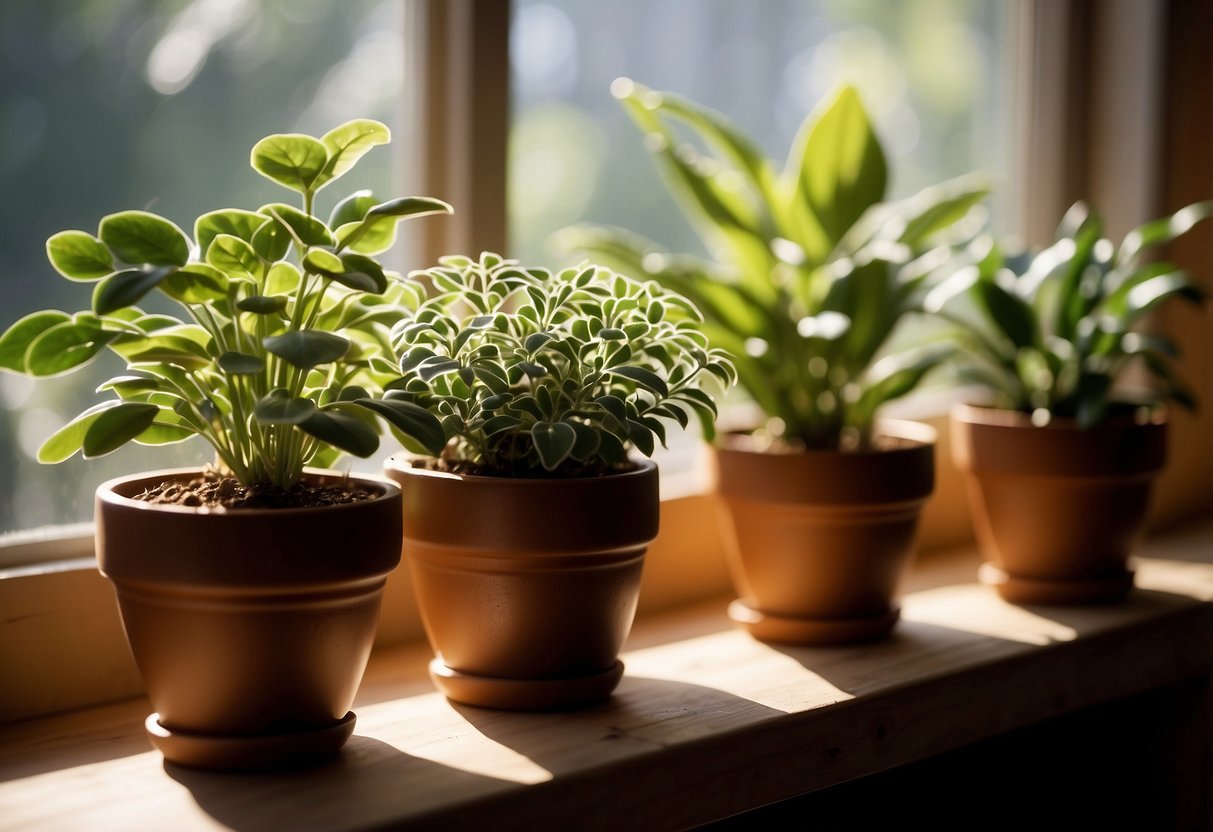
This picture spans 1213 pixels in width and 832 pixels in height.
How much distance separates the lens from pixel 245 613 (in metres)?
0.83

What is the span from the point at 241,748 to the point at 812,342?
73cm

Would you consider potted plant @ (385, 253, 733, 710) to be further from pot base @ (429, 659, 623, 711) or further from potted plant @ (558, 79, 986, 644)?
potted plant @ (558, 79, 986, 644)

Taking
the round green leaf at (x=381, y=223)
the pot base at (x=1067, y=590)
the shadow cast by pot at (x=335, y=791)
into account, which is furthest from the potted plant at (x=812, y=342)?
the shadow cast by pot at (x=335, y=791)

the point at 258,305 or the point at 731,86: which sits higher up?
the point at 731,86

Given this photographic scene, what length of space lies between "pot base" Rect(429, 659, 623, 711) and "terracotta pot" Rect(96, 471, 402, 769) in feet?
0.47

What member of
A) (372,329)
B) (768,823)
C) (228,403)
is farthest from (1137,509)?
(228,403)

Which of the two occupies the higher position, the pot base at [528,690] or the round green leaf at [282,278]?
the round green leaf at [282,278]

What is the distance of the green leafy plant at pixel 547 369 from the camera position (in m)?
0.94

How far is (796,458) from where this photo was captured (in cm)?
120

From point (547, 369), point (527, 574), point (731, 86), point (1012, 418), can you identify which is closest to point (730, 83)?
point (731, 86)

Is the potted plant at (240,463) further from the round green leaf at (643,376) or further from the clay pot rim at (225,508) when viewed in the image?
the round green leaf at (643,376)

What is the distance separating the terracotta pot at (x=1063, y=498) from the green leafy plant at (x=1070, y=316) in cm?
4

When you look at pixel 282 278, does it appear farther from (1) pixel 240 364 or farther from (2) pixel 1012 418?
(2) pixel 1012 418

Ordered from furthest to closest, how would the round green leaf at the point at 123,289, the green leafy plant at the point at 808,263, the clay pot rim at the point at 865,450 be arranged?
the green leafy plant at the point at 808,263
the clay pot rim at the point at 865,450
the round green leaf at the point at 123,289
